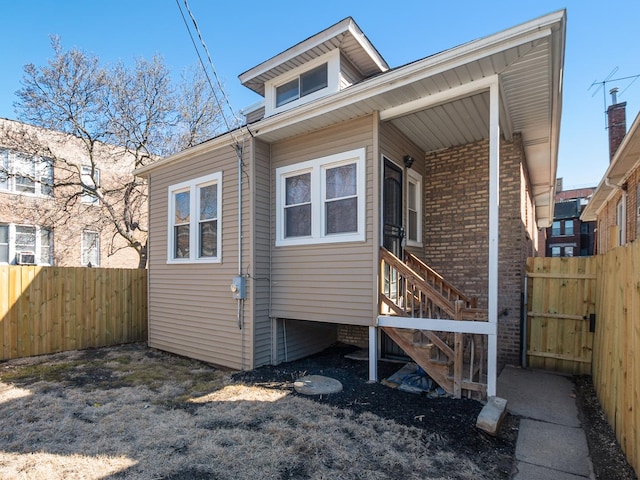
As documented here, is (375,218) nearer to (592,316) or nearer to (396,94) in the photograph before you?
(396,94)

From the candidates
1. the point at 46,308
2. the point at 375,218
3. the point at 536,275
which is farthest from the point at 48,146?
the point at 536,275

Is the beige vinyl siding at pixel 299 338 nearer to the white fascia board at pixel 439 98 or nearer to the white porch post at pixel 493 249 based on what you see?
the white porch post at pixel 493 249

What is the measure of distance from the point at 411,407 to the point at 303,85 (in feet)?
20.7

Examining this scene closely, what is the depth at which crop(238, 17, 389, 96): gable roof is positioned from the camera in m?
6.59

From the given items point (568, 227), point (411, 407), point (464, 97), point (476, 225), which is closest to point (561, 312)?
point (476, 225)

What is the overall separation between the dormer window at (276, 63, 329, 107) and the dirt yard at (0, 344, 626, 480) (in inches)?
217

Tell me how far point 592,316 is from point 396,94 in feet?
15.2

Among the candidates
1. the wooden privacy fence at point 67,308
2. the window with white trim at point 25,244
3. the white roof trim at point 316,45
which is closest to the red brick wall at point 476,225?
the white roof trim at point 316,45

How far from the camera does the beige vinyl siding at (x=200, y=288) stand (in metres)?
6.28

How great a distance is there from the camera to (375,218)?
16.8ft

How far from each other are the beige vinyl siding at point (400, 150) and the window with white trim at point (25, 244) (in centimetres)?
1364

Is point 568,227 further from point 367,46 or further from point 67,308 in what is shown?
point 67,308

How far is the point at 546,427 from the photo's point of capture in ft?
12.7

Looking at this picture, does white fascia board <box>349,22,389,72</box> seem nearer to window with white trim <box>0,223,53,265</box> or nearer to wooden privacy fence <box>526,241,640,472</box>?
wooden privacy fence <box>526,241,640,472</box>
